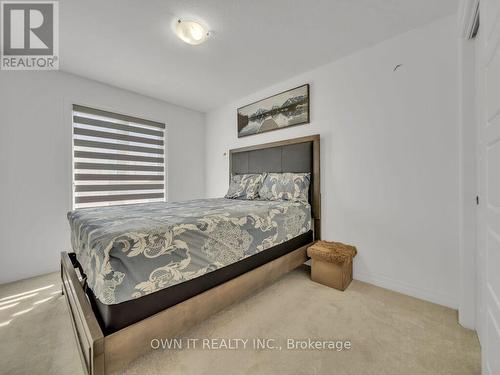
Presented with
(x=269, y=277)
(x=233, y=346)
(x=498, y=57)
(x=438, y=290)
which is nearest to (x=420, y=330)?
(x=438, y=290)

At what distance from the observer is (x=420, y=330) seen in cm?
142

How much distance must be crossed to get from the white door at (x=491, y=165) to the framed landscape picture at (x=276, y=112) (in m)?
1.81

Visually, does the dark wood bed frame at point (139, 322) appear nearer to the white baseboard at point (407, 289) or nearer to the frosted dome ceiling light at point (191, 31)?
the white baseboard at point (407, 289)

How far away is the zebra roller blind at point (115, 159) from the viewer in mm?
2750

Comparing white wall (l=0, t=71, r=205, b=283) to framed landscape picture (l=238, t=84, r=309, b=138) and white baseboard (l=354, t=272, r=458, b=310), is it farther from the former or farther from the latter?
white baseboard (l=354, t=272, r=458, b=310)

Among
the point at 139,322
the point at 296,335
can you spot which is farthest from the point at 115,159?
the point at 296,335

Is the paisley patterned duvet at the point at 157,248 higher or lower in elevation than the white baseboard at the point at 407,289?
higher

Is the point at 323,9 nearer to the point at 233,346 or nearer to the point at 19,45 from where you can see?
the point at 233,346

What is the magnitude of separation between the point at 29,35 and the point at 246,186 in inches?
106

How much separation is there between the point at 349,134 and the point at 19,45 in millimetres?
3550

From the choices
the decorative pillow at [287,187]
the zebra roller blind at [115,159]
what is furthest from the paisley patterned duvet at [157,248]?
the zebra roller blind at [115,159]

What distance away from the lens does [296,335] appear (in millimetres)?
1391

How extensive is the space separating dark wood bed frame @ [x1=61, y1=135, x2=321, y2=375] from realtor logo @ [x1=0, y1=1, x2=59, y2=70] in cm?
208

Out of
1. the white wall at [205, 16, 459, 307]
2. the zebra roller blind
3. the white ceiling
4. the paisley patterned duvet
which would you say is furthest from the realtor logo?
the white wall at [205, 16, 459, 307]
